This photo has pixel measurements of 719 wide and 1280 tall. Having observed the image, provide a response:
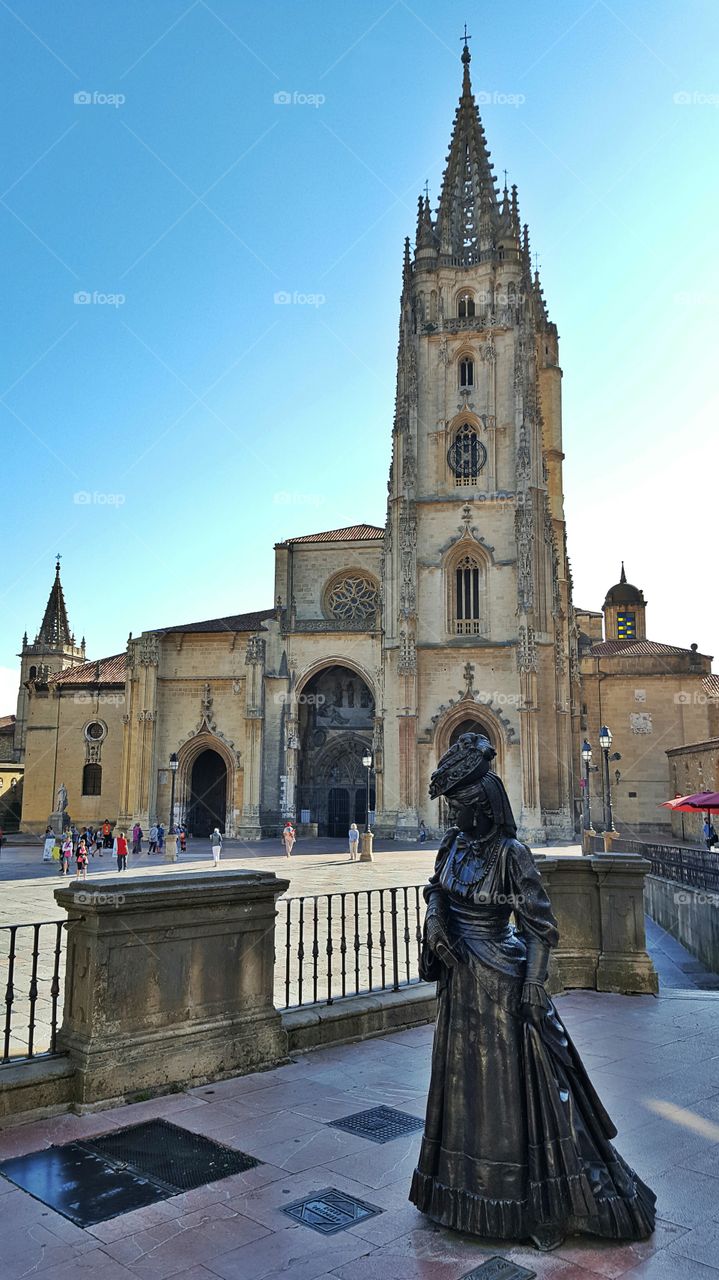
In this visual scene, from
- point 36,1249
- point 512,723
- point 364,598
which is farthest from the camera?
point 364,598

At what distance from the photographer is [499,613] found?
39031 mm

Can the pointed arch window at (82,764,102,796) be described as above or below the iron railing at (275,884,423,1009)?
above

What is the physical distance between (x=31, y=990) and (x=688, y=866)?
16187mm

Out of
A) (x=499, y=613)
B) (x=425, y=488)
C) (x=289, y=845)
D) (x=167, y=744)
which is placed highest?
(x=425, y=488)

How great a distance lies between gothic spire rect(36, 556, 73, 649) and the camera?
72.3 meters

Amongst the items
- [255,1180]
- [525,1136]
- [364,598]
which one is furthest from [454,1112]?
[364,598]

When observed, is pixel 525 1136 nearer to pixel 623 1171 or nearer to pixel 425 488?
pixel 623 1171

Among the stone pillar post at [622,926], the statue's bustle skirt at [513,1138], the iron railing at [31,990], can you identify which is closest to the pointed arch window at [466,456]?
the iron railing at [31,990]

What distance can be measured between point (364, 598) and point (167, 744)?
12.2 m

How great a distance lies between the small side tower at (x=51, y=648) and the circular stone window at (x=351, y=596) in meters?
33.4

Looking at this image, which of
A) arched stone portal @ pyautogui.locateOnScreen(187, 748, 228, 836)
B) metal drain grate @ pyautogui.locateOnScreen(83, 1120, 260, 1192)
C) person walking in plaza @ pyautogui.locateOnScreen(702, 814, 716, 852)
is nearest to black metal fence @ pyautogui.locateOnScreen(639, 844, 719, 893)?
person walking in plaza @ pyautogui.locateOnScreen(702, 814, 716, 852)

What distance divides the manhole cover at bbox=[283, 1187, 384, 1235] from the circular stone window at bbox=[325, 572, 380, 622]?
133 feet

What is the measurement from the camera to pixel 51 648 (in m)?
71.4

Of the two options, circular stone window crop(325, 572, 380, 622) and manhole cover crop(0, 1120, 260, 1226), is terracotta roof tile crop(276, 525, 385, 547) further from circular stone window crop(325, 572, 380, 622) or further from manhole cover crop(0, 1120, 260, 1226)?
manhole cover crop(0, 1120, 260, 1226)
